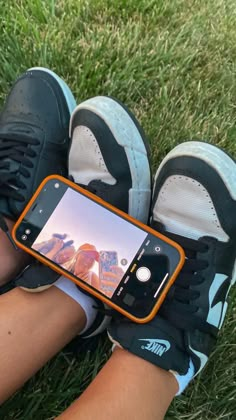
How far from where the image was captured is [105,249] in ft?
3.41

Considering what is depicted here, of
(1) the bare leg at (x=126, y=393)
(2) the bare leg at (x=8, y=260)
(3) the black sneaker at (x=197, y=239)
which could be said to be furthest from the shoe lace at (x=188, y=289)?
(2) the bare leg at (x=8, y=260)

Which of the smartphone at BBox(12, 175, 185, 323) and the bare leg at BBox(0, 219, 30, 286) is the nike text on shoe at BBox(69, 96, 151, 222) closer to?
the smartphone at BBox(12, 175, 185, 323)

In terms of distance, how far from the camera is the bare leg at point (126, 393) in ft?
2.81

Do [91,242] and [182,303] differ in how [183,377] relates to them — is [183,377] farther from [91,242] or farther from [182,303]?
[91,242]

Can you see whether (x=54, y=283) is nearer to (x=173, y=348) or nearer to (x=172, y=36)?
(x=173, y=348)

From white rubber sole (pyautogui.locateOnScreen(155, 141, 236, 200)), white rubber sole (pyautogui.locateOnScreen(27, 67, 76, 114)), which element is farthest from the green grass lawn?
white rubber sole (pyautogui.locateOnScreen(155, 141, 236, 200))

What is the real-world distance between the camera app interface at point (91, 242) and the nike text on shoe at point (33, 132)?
0.13 m

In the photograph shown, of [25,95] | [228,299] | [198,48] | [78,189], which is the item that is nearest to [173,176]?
[78,189]

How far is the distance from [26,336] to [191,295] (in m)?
0.31

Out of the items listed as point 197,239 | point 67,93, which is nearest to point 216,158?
point 197,239

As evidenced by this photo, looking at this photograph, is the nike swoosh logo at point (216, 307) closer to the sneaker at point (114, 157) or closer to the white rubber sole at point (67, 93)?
the sneaker at point (114, 157)

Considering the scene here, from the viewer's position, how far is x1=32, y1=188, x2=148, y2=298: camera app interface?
103cm

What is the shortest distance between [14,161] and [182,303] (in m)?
0.47

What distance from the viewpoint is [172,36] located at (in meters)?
1.46
